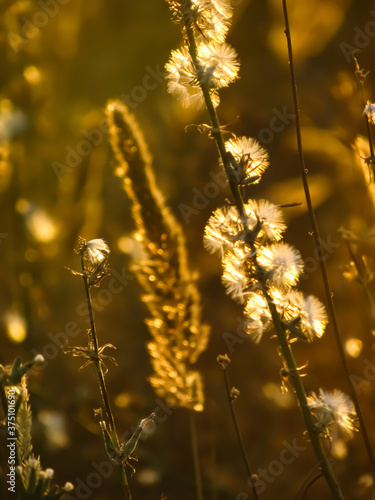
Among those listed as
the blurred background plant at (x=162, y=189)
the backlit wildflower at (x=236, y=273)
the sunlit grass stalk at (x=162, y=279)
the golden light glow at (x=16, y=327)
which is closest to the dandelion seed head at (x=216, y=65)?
the backlit wildflower at (x=236, y=273)

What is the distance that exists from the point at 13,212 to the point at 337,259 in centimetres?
65

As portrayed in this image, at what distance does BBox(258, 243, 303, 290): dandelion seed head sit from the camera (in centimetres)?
40

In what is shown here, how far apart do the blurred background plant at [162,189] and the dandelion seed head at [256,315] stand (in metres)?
0.30

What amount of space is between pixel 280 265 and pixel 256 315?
0.17 feet

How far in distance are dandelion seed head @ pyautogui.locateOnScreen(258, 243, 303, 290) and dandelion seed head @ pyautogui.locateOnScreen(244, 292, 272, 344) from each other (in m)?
0.02

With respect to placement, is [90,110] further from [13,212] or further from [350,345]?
[350,345]

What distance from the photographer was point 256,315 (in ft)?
1.43

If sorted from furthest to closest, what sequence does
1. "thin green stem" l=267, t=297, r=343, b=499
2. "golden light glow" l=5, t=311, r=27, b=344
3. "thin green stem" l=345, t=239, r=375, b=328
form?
A: "golden light glow" l=5, t=311, r=27, b=344
"thin green stem" l=345, t=239, r=375, b=328
"thin green stem" l=267, t=297, r=343, b=499

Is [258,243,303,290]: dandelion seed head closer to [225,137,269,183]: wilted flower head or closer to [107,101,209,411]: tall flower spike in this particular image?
[225,137,269,183]: wilted flower head

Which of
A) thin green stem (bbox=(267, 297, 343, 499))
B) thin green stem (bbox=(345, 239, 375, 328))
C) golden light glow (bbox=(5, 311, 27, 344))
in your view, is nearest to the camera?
thin green stem (bbox=(267, 297, 343, 499))

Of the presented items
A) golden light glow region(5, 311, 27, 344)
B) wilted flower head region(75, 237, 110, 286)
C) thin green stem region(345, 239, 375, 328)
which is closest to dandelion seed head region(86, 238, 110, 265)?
wilted flower head region(75, 237, 110, 286)

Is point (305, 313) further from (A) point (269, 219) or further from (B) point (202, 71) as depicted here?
(B) point (202, 71)

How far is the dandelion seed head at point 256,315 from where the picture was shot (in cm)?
42

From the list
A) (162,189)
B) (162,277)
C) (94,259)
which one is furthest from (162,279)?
(162,189)
